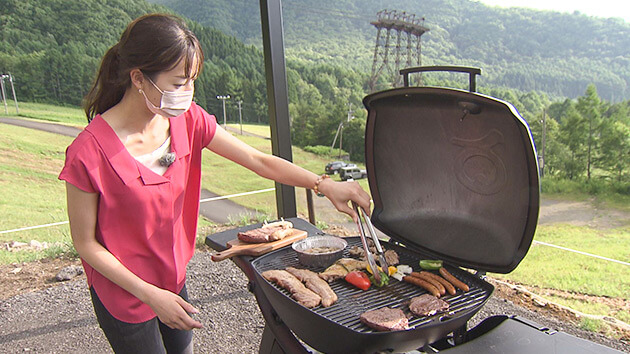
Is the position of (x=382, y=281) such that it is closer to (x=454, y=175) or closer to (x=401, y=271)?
(x=401, y=271)

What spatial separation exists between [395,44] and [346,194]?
2.77m

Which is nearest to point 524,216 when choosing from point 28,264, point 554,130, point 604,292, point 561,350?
point 561,350

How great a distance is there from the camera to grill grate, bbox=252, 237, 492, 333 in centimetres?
135

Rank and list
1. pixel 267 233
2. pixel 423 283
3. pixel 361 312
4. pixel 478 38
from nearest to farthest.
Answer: pixel 361 312
pixel 423 283
pixel 267 233
pixel 478 38

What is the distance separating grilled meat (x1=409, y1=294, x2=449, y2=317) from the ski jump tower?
2938 mm

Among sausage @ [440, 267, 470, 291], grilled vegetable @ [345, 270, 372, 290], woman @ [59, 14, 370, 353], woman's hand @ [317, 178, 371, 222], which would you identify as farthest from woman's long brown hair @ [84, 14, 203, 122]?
sausage @ [440, 267, 470, 291]

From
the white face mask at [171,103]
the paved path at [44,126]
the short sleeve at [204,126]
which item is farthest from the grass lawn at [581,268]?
the paved path at [44,126]

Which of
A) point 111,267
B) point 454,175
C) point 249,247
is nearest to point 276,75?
point 249,247

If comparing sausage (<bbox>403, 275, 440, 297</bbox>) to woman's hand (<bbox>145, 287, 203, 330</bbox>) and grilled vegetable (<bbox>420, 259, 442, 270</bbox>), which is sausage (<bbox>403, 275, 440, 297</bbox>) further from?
woman's hand (<bbox>145, 287, 203, 330</bbox>)

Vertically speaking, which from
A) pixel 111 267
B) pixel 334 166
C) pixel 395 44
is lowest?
pixel 334 166

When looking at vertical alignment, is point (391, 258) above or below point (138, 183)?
below

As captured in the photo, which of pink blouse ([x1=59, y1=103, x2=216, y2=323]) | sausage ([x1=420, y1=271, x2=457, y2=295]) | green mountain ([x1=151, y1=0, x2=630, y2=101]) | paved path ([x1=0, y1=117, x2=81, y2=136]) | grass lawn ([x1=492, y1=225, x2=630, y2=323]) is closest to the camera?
pink blouse ([x1=59, y1=103, x2=216, y2=323])

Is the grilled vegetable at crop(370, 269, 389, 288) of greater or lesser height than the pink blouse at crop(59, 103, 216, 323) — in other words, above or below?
below

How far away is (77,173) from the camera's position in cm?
133
